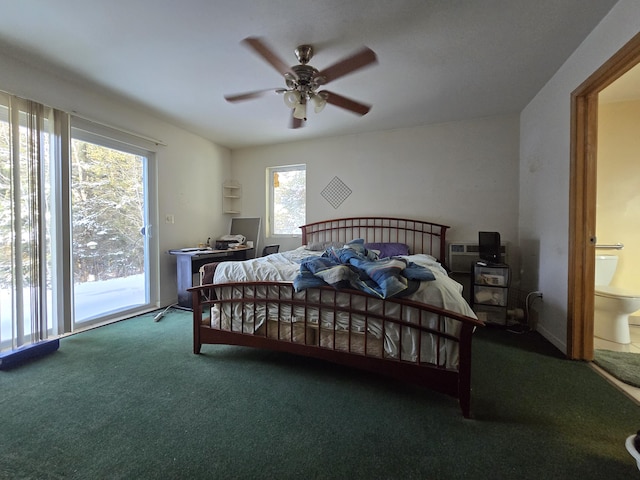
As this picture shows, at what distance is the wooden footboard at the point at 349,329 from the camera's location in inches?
58.4

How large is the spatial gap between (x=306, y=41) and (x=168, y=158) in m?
2.51

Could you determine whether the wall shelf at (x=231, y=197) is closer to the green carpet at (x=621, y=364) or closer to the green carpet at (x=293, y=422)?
the green carpet at (x=293, y=422)

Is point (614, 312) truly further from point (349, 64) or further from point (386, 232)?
point (349, 64)

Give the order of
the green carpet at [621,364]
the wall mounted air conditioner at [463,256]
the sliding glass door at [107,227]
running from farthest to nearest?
the wall mounted air conditioner at [463,256] < the sliding glass door at [107,227] < the green carpet at [621,364]

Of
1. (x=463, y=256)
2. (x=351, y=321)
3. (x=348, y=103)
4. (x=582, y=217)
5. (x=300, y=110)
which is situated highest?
(x=348, y=103)

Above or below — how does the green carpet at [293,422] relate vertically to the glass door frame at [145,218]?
below

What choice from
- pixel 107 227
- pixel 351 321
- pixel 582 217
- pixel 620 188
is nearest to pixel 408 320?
pixel 351 321

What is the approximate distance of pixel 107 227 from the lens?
9.59 feet

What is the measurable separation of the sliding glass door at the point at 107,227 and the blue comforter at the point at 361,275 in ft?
8.17

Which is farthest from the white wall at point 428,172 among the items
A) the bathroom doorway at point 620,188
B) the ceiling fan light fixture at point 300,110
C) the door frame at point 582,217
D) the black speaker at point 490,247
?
the ceiling fan light fixture at point 300,110

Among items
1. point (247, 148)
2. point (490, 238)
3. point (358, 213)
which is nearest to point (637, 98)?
point (490, 238)

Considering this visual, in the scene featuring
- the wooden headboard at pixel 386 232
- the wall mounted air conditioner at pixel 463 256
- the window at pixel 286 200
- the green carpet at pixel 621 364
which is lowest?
the green carpet at pixel 621 364

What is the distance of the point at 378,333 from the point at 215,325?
4.28 feet

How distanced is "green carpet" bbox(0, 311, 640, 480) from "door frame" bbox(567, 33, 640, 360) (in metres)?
0.29
